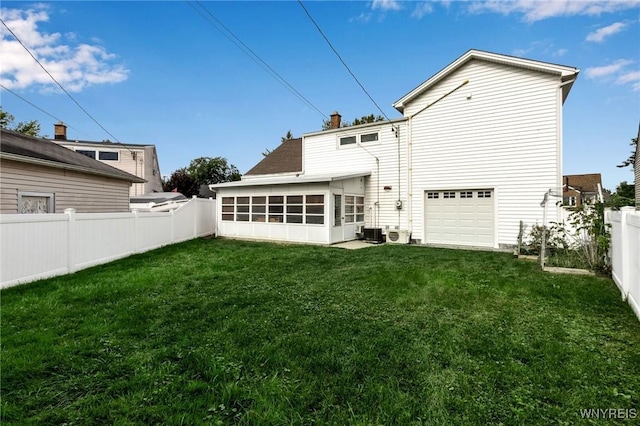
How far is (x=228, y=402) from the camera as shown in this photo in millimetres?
2344

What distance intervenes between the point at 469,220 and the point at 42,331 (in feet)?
40.2

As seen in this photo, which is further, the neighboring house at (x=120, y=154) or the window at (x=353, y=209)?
the neighboring house at (x=120, y=154)

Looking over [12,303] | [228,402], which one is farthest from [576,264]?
[12,303]

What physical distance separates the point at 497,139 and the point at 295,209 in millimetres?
8220

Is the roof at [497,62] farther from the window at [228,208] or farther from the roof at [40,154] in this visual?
→ the roof at [40,154]

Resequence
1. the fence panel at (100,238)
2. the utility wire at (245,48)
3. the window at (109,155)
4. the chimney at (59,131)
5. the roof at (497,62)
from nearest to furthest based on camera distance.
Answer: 1. the fence panel at (100,238)
2. the utility wire at (245,48)
3. the roof at (497,62)
4. the chimney at (59,131)
5. the window at (109,155)

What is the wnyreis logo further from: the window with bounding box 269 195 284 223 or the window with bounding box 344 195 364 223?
the window with bounding box 269 195 284 223

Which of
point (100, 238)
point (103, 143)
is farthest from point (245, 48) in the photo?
point (103, 143)

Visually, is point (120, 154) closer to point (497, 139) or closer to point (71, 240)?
point (71, 240)

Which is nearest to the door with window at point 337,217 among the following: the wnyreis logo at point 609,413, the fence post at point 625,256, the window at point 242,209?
the window at point 242,209

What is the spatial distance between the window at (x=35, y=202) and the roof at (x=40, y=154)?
0.97 metres

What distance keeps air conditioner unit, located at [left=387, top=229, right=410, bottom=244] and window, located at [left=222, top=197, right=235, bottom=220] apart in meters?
7.76

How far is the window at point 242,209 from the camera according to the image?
48.0 feet

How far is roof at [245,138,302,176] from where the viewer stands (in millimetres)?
17688
